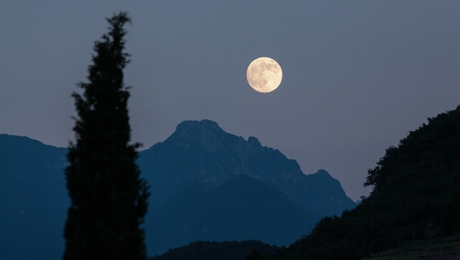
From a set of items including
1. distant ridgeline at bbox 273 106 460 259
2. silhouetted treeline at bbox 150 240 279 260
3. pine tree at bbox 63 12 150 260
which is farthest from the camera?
silhouetted treeline at bbox 150 240 279 260

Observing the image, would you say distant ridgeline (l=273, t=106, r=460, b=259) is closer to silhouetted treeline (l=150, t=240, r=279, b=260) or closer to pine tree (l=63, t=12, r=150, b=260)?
pine tree (l=63, t=12, r=150, b=260)

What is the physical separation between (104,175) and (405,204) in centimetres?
5776

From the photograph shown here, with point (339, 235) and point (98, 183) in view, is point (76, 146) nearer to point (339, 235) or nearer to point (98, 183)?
point (98, 183)

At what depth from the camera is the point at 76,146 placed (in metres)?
21.8

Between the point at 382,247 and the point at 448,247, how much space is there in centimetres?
1261

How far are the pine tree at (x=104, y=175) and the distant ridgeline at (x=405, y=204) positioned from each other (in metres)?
39.0

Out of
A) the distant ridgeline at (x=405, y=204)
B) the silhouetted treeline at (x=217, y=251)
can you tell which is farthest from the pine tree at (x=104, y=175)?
the silhouetted treeline at (x=217, y=251)

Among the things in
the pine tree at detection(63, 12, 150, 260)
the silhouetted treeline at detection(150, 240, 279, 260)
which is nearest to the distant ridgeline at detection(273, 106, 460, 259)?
the pine tree at detection(63, 12, 150, 260)

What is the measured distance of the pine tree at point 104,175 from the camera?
2078 centimetres

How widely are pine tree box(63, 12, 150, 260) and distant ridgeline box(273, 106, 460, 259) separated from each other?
128 ft

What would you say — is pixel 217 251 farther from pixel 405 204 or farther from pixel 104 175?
pixel 104 175

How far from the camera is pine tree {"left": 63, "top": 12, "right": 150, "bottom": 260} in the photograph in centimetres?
2078

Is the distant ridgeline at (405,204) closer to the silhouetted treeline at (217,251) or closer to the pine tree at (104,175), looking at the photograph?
the pine tree at (104,175)

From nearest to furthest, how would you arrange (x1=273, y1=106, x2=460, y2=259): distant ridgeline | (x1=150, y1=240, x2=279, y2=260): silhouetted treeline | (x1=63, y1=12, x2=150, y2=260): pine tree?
(x1=63, y1=12, x2=150, y2=260): pine tree
(x1=273, y1=106, x2=460, y2=259): distant ridgeline
(x1=150, y1=240, x2=279, y2=260): silhouetted treeline
